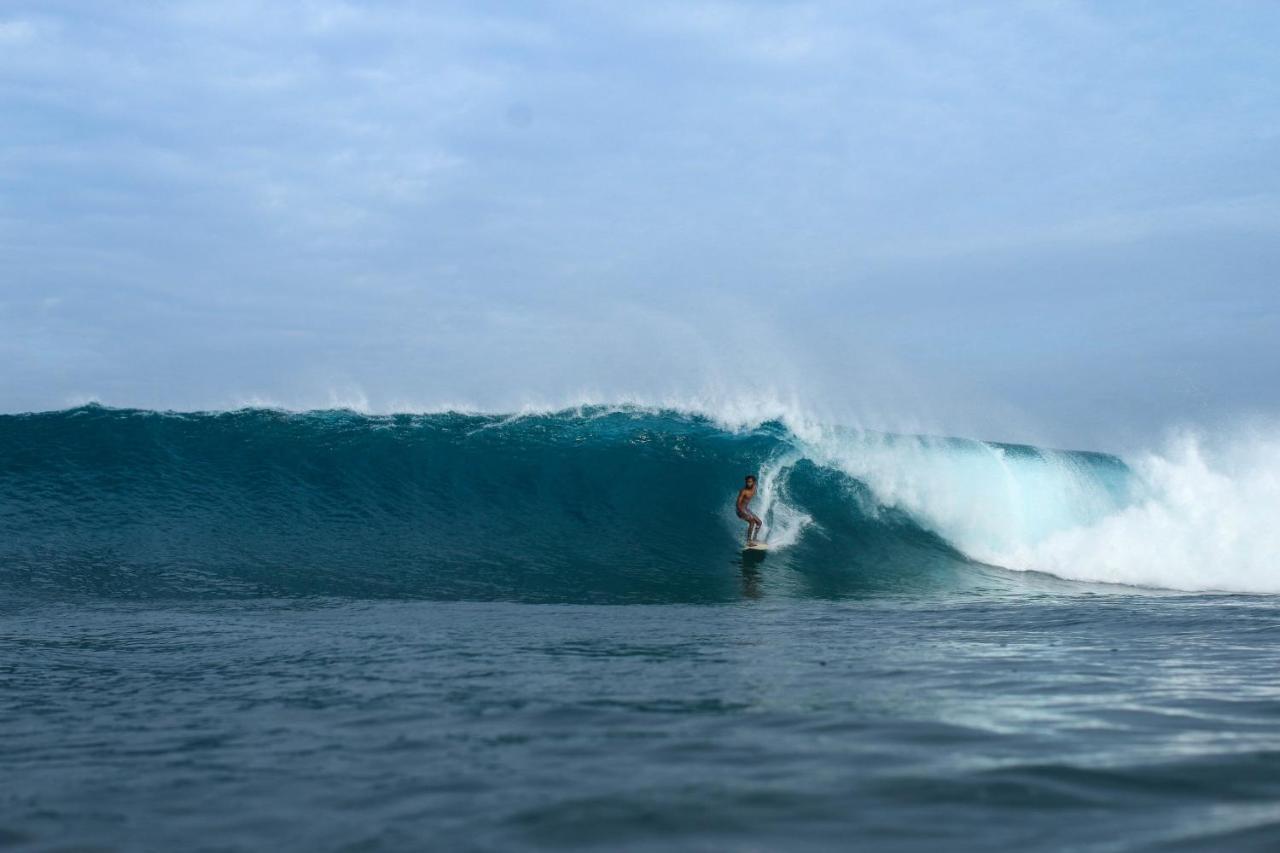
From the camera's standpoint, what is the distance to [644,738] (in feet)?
15.1

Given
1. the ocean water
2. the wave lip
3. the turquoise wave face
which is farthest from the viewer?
the wave lip

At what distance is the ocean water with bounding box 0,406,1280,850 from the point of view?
3.54 metres

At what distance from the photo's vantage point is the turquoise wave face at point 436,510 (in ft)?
42.2

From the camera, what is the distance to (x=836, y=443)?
1911 centimetres

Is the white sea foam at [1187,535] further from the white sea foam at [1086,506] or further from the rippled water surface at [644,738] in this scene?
the rippled water surface at [644,738]

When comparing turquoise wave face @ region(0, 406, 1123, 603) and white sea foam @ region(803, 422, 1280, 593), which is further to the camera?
white sea foam @ region(803, 422, 1280, 593)

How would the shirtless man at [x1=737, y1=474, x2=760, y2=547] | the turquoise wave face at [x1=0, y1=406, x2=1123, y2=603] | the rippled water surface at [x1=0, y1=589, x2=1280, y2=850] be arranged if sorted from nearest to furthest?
the rippled water surface at [x1=0, y1=589, x2=1280, y2=850]
the turquoise wave face at [x1=0, y1=406, x2=1123, y2=603]
the shirtless man at [x1=737, y1=474, x2=760, y2=547]

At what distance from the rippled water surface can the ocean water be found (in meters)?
0.03

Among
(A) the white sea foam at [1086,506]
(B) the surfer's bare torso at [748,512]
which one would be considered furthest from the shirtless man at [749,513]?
(A) the white sea foam at [1086,506]

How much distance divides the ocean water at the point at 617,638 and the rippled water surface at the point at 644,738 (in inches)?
1.1

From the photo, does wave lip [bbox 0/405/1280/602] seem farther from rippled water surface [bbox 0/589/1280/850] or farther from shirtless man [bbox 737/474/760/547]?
rippled water surface [bbox 0/589/1280/850]

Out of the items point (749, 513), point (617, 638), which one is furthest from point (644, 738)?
point (749, 513)

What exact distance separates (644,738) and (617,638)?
3.95 metres

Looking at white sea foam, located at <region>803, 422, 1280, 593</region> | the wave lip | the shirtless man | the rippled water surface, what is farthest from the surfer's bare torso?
the rippled water surface
